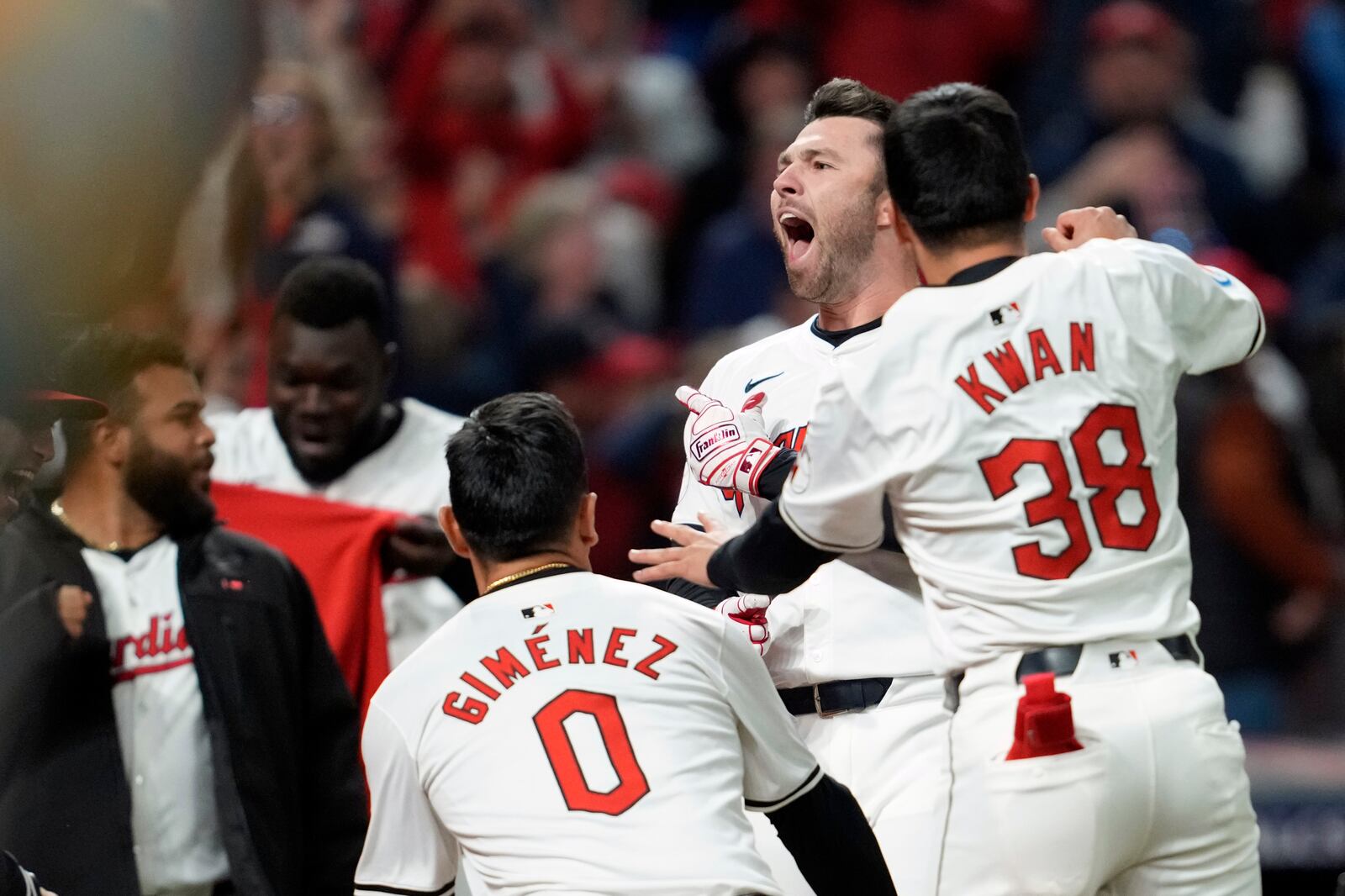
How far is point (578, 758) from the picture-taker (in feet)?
9.50

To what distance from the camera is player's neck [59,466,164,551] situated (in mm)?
4332

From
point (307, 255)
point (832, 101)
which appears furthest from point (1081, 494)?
point (307, 255)

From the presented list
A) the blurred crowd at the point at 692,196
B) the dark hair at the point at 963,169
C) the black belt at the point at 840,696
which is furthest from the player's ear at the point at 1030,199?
the blurred crowd at the point at 692,196

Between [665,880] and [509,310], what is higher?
[509,310]

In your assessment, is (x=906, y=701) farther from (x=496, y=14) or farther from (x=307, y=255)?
(x=496, y=14)

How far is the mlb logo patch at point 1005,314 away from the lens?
3.10 meters

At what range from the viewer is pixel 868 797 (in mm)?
3598

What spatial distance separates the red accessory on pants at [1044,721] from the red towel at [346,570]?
2474mm

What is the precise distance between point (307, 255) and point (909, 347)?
14.7ft

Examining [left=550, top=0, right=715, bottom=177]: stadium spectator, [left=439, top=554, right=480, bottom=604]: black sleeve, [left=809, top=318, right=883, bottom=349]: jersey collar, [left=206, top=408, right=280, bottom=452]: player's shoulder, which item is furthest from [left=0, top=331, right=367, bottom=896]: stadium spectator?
[left=550, top=0, right=715, bottom=177]: stadium spectator

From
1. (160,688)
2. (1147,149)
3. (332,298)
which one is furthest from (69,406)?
(1147,149)

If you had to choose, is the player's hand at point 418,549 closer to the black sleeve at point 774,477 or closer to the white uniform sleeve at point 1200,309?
the black sleeve at point 774,477

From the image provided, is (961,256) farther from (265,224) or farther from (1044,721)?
(265,224)

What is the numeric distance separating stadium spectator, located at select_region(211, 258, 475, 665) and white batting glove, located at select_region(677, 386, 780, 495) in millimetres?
1863
